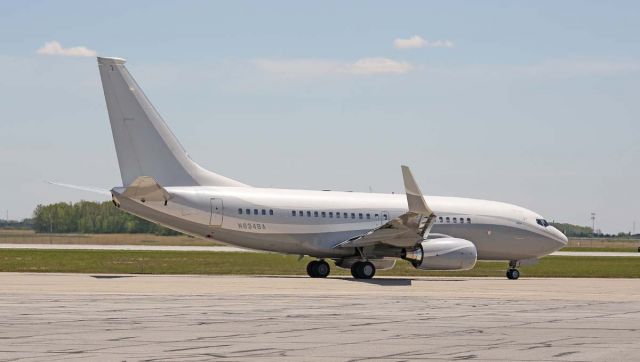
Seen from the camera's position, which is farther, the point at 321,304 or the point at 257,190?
the point at 257,190

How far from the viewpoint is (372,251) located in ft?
142

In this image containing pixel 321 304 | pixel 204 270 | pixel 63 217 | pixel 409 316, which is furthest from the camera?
pixel 63 217

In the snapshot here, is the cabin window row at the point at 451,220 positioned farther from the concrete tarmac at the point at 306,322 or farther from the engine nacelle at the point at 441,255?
the concrete tarmac at the point at 306,322

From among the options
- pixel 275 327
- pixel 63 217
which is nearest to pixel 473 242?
pixel 275 327

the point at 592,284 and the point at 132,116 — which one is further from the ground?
the point at 132,116

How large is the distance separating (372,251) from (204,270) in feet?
32.8

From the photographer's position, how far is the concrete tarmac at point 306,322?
16531mm

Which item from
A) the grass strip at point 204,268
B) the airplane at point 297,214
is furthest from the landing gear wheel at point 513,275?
the grass strip at point 204,268

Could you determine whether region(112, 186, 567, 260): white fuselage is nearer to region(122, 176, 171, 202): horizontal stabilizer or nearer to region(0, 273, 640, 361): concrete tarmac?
region(122, 176, 171, 202): horizontal stabilizer

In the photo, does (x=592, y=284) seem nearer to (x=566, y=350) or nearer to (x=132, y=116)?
(x=132, y=116)

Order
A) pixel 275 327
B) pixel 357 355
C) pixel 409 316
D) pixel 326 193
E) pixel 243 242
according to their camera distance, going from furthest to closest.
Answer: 1. pixel 326 193
2. pixel 243 242
3. pixel 409 316
4. pixel 275 327
5. pixel 357 355

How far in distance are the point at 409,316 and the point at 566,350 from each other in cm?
678

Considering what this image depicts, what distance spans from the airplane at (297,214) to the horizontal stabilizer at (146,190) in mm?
34

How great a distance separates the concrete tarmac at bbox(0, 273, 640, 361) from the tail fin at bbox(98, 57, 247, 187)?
17.2 ft
